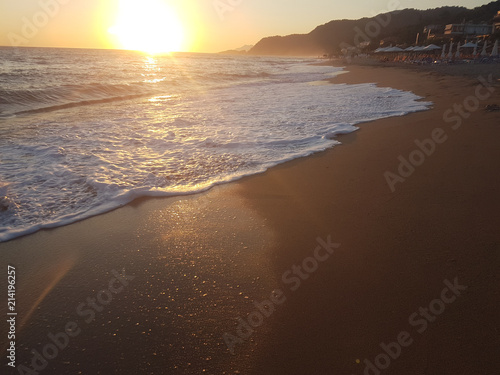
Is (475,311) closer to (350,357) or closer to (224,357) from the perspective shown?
(350,357)

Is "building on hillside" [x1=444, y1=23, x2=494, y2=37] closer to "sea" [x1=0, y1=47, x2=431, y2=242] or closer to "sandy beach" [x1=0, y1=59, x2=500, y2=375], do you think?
"sea" [x1=0, y1=47, x2=431, y2=242]

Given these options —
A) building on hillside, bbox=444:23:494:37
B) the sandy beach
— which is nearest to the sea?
the sandy beach

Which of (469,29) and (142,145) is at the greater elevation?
(142,145)

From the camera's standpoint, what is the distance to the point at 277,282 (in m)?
2.89

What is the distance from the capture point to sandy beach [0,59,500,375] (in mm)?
2174

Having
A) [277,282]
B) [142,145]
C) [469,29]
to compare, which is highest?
[142,145]

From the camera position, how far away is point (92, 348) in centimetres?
227

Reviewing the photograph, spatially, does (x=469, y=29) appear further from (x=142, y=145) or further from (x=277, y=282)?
(x=277, y=282)

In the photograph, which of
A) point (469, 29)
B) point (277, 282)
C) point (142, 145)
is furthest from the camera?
point (469, 29)

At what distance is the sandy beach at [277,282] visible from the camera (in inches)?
85.6

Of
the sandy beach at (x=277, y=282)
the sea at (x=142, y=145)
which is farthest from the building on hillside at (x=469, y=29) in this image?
the sandy beach at (x=277, y=282)

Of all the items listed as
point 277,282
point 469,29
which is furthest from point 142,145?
point 469,29

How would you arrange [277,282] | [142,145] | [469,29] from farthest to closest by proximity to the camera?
1. [469,29]
2. [142,145]
3. [277,282]

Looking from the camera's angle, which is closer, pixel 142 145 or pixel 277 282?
pixel 277 282
